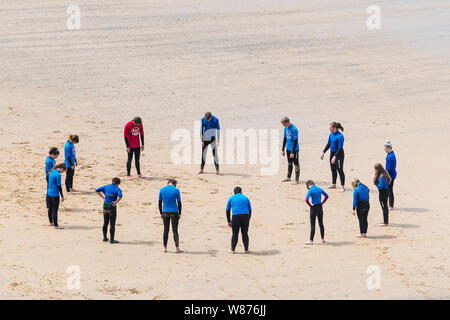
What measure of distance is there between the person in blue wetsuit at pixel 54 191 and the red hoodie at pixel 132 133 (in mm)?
3680

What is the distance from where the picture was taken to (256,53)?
3491 cm

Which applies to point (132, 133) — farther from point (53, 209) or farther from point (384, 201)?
point (384, 201)

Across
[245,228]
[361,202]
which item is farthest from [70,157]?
[361,202]

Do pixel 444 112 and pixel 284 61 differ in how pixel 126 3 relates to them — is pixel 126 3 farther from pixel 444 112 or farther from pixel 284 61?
pixel 444 112

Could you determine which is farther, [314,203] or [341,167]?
[341,167]

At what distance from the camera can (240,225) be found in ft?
58.5

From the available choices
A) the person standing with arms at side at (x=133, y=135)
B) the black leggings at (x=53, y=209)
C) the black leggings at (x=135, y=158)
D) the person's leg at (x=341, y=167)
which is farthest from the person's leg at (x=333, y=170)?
the black leggings at (x=53, y=209)

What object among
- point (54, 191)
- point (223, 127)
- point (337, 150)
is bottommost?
point (54, 191)

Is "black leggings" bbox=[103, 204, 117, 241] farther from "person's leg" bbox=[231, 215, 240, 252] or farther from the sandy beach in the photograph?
"person's leg" bbox=[231, 215, 240, 252]

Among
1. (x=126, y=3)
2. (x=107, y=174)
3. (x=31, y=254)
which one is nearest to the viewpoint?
(x=31, y=254)

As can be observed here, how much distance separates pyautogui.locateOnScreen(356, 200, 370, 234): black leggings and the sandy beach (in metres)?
0.39

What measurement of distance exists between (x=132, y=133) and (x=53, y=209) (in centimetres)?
422
